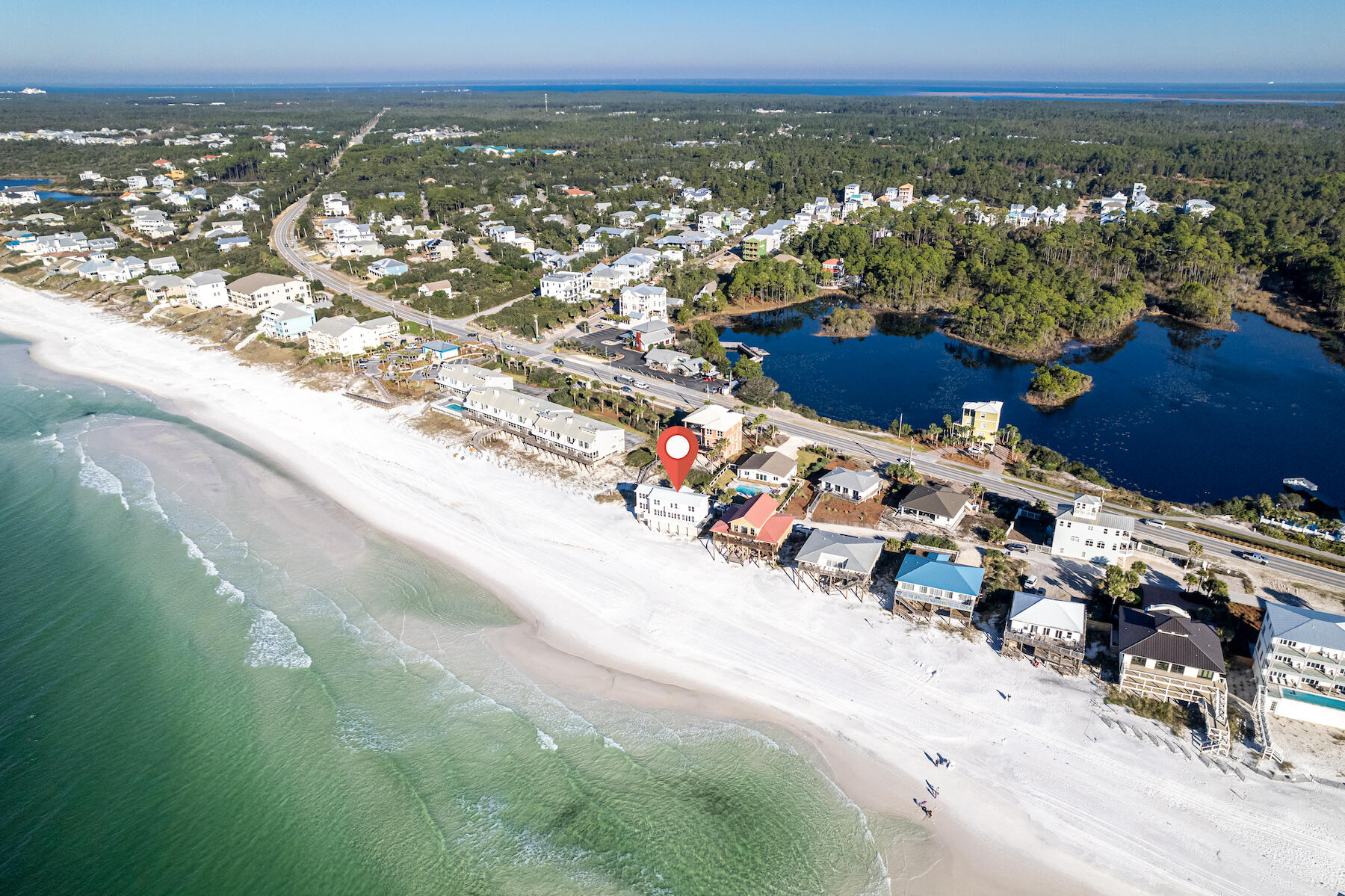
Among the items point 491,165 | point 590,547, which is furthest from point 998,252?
point 491,165

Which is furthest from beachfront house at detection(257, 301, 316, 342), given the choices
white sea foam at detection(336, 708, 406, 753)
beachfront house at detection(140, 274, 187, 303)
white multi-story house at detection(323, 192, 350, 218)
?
white multi-story house at detection(323, 192, 350, 218)

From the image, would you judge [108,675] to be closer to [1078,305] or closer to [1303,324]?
[1078,305]

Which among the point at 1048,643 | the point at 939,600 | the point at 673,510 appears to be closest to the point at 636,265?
the point at 673,510

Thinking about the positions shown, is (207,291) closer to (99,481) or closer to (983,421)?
(99,481)

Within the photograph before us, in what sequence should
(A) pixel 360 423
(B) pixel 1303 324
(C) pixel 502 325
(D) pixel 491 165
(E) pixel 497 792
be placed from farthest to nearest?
(D) pixel 491 165 < (B) pixel 1303 324 < (C) pixel 502 325 < (A) pixel 360 423 < (E) pixel 497 792

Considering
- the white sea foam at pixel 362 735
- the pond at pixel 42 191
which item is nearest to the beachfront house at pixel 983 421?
the white sea foam at pixel 362 735
